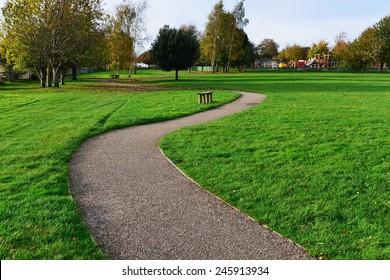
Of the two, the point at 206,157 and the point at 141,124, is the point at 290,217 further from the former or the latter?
the point at 141,124

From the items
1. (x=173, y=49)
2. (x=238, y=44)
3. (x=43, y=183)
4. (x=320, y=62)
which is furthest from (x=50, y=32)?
(x=320, y=62)

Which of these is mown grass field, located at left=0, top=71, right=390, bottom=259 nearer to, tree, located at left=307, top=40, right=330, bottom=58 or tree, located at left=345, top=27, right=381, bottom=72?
tree, located at left=345, top=27, right=381, bottom=72

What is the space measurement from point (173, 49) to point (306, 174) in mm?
35925

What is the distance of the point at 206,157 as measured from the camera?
762 cm

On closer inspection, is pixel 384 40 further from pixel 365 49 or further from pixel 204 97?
pixel 204 97

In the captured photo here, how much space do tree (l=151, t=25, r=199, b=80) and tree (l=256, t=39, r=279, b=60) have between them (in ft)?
309

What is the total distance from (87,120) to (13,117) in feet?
10.8

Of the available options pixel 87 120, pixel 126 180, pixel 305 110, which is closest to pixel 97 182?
pixel 126 180

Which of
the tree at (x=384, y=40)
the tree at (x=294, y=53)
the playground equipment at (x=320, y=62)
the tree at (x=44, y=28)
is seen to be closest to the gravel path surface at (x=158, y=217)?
the tree at (x=44, y=28)

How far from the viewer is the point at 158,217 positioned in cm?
464

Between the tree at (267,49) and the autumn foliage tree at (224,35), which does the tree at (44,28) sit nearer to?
the autumn foliage tree at (224,35)

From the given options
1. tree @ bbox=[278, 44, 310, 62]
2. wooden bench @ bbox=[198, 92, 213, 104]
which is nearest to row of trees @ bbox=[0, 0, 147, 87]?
wooden bench @ bbox=[198, 92, 213, 104]

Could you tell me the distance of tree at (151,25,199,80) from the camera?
4034 cm

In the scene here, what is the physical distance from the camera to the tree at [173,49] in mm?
40344
